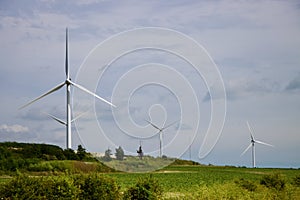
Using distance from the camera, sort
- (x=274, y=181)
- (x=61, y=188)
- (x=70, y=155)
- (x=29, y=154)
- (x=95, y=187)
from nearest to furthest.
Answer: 1. (x=61, y=188)
2. (x=95, y=187)
3. (x=274, y=181)
4. (x=29, y=154)
5. (x=70, y=155)

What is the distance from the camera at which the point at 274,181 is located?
40594 mm

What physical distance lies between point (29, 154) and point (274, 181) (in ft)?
144

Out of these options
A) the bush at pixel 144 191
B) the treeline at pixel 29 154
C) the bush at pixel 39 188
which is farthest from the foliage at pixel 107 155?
the treeline at pixel 29 154

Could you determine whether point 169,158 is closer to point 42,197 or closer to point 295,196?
point 295,196

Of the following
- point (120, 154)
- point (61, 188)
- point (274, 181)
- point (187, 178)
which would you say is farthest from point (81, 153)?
point (61, 188)

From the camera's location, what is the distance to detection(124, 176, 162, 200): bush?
26359mm

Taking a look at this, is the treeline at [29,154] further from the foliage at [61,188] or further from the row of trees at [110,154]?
the foliage at [61,188]

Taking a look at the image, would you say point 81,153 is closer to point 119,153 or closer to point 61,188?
point 119,153

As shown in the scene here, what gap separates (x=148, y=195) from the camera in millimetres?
26312

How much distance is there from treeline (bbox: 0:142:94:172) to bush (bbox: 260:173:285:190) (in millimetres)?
32557

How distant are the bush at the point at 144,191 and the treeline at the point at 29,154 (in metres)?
41.6

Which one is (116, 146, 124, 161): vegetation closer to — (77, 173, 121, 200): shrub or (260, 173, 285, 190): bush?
(260, 173, 285, 190): bush

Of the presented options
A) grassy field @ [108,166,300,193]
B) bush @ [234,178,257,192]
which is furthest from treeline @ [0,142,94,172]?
bush @ [234,178,257,192]

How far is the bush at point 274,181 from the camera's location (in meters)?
39.7
